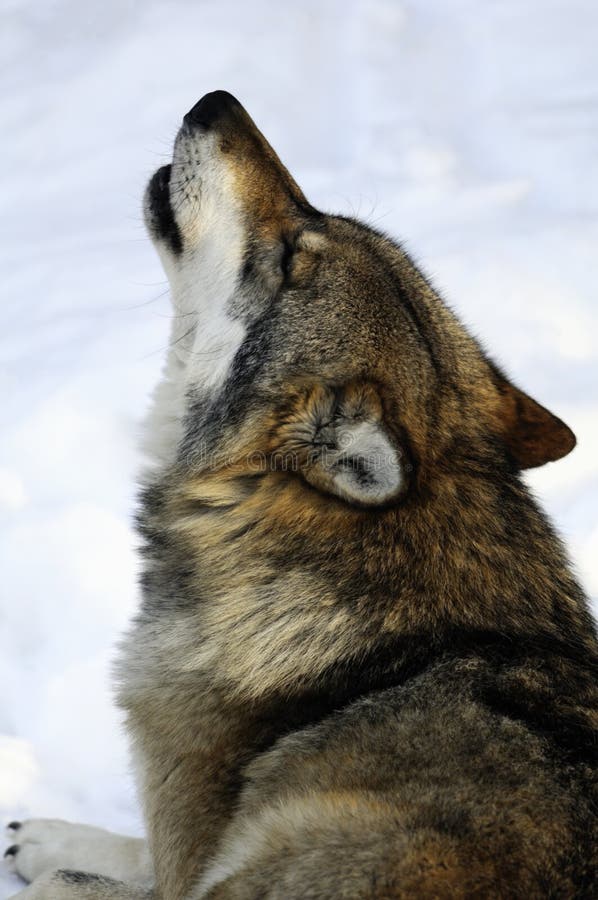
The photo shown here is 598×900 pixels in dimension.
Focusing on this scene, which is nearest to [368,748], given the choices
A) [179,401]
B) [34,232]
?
[179,401]

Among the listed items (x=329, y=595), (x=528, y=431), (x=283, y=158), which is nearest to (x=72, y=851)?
(x=329, y=595)

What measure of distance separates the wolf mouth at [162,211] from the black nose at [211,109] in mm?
203

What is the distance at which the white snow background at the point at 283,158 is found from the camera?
5914 mm

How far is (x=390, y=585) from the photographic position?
3.22 meters

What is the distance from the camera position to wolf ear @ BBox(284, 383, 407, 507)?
3094mm

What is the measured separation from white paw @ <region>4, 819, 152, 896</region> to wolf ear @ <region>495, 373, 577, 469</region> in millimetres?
2048

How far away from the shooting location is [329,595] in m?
3.27

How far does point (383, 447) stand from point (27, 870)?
2.25 metres

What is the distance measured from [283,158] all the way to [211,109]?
464cm

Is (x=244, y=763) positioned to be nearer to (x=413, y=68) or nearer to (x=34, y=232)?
(x=34, y=232)

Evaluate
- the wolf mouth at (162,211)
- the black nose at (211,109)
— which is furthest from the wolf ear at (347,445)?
the black nose at (211,109)

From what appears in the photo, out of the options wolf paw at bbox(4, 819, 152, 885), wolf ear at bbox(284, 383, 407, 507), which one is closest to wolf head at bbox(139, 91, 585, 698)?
wolf ear at bbox(284, 383, 407, 507)

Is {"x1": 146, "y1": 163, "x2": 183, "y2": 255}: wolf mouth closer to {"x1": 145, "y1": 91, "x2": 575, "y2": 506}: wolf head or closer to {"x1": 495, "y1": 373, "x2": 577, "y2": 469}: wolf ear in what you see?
{"x1": 145, "y1": 91, "x2": 575, "y2": 506}: wolf head

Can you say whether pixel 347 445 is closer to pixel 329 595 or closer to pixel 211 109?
pixel 329 595
